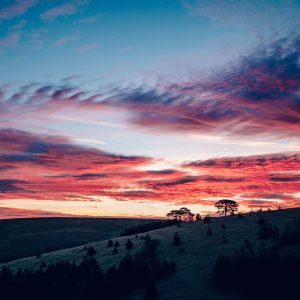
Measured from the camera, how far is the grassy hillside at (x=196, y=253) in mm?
17141

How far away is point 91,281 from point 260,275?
8209 millimetres

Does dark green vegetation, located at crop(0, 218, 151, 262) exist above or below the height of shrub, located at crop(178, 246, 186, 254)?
below

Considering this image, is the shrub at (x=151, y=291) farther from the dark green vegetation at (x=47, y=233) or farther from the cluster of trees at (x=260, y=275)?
the dark green vegetation at (x=47, y=233)

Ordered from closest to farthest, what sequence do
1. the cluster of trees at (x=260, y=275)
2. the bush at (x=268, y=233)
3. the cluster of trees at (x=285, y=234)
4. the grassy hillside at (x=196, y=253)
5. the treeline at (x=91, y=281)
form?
the cluster of trees at (x=260, y=275), the grassy hillside at (x=196, y=253), the treeline at (x=91, y=281), the cluster of trees at (x=285, y=234), the bush at (x=268, y=233)

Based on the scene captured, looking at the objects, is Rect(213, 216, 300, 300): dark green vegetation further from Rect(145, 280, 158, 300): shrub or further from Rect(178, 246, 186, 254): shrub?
Rect(178, 246, 186, 254): shrub

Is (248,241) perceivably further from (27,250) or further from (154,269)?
(27,250)

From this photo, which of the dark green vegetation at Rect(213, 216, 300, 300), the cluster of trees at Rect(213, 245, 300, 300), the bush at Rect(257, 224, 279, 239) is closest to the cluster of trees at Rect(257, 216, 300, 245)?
the bush at Rect(257, 224, 279, 239)

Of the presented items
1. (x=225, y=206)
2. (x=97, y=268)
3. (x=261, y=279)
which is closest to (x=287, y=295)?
(x=261, y=279)

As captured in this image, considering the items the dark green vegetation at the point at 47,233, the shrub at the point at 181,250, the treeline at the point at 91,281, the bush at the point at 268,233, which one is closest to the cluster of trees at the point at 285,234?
the bush at the point at 268,233

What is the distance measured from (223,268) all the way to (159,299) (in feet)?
10.4

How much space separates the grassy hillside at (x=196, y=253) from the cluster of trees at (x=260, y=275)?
0.67 meters

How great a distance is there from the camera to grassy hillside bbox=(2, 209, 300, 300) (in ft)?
56.2

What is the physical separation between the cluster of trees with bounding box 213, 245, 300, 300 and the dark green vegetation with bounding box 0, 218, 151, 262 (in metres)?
37.1

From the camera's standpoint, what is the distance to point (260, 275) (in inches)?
626
